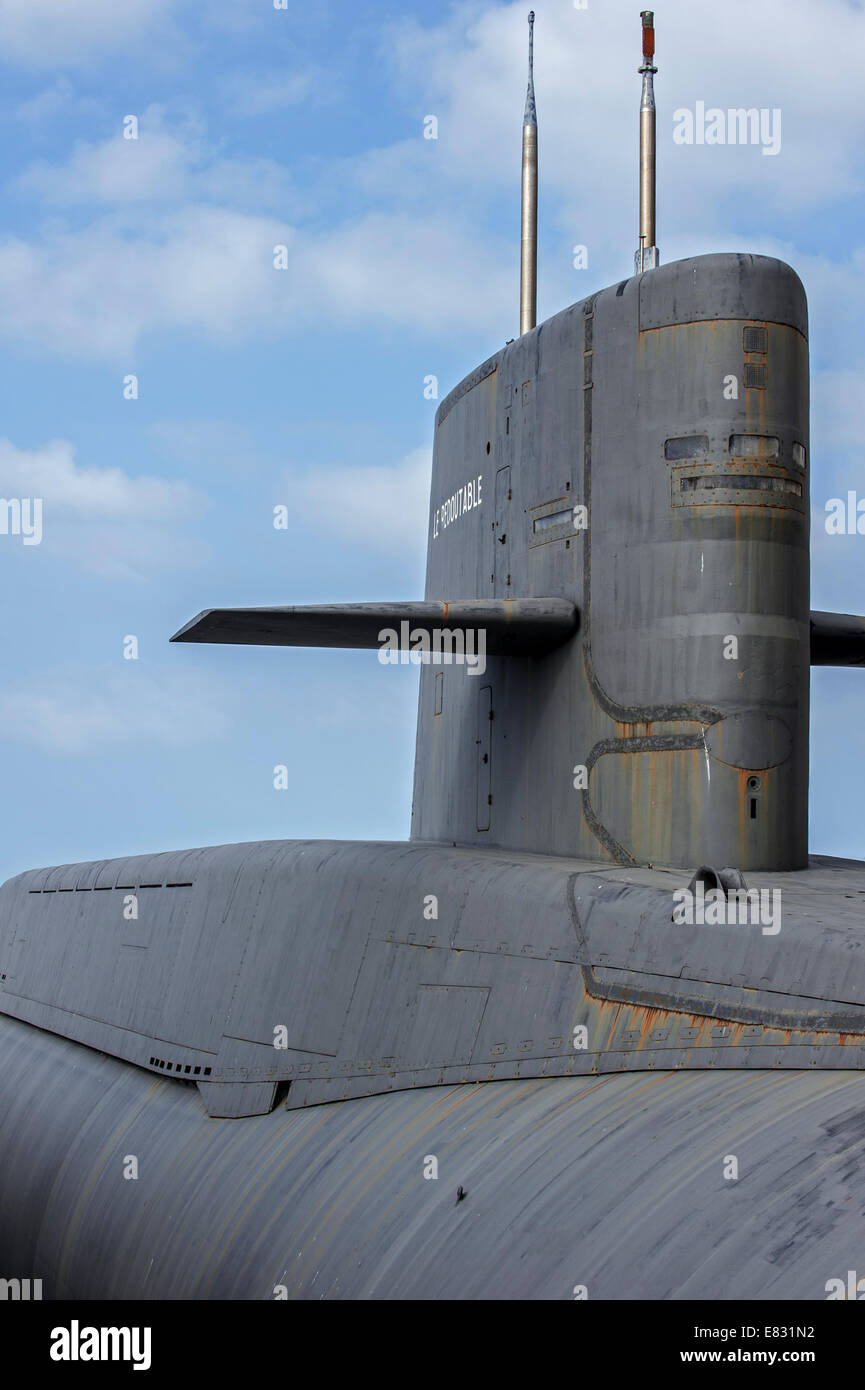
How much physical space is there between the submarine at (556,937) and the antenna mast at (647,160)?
0.06 ft

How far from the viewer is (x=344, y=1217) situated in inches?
252

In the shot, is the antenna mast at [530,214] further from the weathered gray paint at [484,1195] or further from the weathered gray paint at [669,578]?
the weathered gray paint at [484,1195]

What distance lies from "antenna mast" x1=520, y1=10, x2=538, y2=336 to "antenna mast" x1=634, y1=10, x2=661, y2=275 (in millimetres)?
1565

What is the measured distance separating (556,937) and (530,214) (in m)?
6.11

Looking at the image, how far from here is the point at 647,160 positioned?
28.5 feet

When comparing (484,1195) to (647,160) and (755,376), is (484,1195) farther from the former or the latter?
(647,160)

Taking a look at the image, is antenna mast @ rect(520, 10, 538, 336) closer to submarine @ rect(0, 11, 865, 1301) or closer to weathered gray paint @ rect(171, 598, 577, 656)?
submarine @ rect(0, 11, 865, 1301)

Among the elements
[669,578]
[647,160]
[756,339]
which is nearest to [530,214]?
[647,160]

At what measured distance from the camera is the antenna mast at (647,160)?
8.47 meters

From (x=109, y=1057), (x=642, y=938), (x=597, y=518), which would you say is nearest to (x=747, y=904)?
(x=642, y=938)

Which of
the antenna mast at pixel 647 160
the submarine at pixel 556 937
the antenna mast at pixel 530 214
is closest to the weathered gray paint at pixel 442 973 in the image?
the submarine at pixel 556 937
